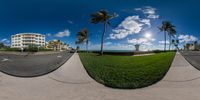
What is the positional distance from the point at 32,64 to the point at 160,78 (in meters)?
2.75

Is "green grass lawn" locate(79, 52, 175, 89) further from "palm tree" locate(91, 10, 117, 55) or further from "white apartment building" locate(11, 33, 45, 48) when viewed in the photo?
"white apartment building" locate(11, 33, 45, 48)

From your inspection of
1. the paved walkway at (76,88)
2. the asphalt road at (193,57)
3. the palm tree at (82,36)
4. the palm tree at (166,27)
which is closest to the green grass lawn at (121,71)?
the paved walkway at (76,88)

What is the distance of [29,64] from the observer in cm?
354

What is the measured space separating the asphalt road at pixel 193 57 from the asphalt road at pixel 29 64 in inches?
124

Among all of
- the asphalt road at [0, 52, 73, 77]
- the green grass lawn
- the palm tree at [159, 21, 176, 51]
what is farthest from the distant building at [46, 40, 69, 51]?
the palm tree at [159, 21, 176, 51]

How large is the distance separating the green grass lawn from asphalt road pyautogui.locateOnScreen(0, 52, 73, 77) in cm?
57

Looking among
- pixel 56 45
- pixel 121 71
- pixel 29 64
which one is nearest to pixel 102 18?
pixel 56 45

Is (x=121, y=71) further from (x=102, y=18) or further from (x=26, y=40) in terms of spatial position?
(x=26, y=40)

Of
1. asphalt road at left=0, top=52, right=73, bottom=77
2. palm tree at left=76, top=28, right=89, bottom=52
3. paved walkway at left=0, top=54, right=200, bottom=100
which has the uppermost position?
palm tree at left=76, top=28, right=89, bottom=52

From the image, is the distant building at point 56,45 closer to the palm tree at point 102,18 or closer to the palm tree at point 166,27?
the palm tree at point 102,18

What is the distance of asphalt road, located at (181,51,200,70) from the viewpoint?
4879mm

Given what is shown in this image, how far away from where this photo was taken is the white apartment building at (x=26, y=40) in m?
2.97

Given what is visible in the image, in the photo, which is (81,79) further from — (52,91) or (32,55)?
(32,55)

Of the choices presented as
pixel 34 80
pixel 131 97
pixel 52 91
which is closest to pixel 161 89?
pixel 131 97
